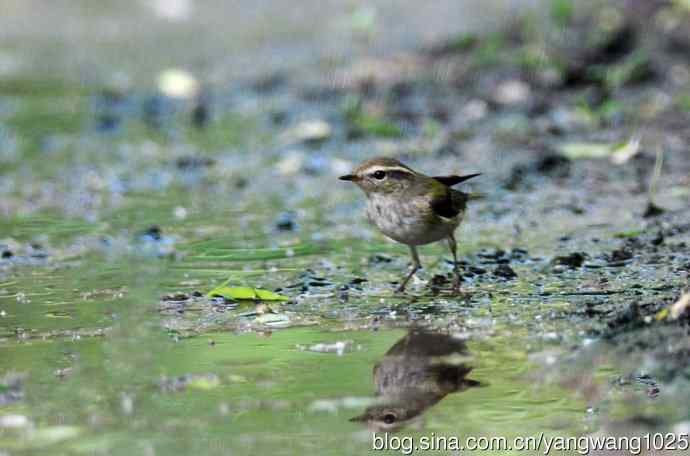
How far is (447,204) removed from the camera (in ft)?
22.4

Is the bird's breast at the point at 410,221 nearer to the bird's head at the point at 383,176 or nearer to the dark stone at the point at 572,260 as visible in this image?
the bird's head at the point at 383,176

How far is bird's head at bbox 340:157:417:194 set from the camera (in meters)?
6.83

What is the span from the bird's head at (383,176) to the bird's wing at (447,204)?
19 centimetres

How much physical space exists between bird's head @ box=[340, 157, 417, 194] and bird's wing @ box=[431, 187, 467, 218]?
187 mm

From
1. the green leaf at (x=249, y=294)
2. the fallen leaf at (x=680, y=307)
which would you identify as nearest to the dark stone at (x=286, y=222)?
the green leaf at (x=249, y=294)

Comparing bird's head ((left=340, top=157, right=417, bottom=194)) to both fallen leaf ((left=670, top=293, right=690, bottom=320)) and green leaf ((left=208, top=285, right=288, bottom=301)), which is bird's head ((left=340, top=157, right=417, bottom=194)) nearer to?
green leaf ((left=208, top=285, right=288, bottom=301))

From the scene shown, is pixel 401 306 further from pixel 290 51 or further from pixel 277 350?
pixel 290 51

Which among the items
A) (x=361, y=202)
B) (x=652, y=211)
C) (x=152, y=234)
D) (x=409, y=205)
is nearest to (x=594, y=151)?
(x=652, y=211)

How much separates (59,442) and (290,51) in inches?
402

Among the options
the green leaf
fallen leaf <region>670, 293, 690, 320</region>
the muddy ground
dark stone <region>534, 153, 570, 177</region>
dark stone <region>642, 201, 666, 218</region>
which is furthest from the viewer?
dark stone <region>534, 153, 570, 177</region>

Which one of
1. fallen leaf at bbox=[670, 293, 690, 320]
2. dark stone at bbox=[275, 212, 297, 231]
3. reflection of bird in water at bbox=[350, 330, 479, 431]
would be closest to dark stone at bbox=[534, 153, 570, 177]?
dark stone at bbox=[275, 212, 297, 231]

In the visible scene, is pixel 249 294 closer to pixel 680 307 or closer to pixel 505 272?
pixel 505 272

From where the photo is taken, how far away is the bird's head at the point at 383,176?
269 inches

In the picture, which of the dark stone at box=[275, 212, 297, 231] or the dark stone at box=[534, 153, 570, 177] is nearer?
the dark stone at box=[275, 212, 297, 231]
